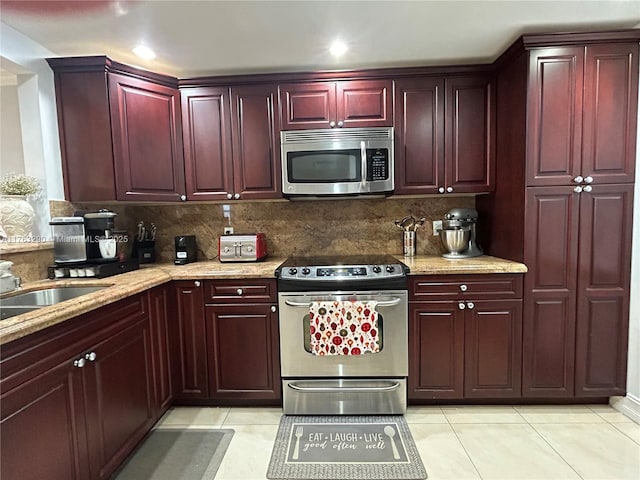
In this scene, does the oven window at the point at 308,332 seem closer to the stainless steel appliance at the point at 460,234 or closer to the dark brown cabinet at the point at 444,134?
the stainless steel appliance at the point at 460,234

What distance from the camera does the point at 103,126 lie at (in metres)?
2.24

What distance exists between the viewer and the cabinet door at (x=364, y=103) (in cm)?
247

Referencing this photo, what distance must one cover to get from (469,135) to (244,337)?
6.90 feet

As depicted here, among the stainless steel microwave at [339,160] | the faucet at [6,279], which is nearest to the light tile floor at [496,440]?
the faucet at [6,279]

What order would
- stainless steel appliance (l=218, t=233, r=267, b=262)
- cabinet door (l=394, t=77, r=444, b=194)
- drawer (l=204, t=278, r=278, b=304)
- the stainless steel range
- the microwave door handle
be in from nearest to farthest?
the stainless steel range → drawer (l=204, t=278, r=278, b=304) → the microwave door handle → cabinet door (l=394, t=77, r=444, b=194) → stainless steel appliance (l=218, t=233, r=267, b=262)

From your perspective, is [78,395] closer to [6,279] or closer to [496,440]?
[6,279]

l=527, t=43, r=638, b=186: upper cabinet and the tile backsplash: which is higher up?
l=527, t=43, r=638, b=186: upper cabinet

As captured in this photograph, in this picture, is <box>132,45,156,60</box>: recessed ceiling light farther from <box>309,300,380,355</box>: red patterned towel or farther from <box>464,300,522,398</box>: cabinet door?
<box>464,300,522,398</box>: cabinet door

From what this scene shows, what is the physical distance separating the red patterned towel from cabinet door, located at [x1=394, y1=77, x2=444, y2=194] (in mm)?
952

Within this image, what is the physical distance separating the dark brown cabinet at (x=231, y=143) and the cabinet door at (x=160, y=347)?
2.80 feet

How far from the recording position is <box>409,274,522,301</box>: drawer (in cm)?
219

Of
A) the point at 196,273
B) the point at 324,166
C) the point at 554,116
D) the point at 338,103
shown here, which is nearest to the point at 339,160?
the point at 324,166

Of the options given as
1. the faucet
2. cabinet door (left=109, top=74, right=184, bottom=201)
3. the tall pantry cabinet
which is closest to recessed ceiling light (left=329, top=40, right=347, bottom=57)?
the tall pantry cabinet

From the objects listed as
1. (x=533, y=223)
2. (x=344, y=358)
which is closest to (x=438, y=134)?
(x=533, y=223)
